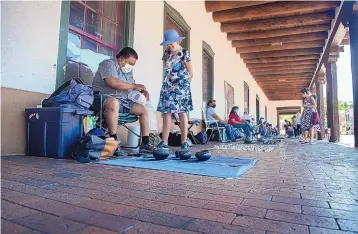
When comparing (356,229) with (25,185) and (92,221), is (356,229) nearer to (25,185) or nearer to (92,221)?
(92,221)

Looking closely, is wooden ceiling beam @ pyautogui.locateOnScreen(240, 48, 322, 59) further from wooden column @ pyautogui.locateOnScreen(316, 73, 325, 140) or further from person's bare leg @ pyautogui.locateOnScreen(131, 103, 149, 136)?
person's bare leg @ pyautogui.locateOnScreen(131, 103, 149, 136)

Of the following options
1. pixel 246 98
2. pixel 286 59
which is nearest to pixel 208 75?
pixel 286 59

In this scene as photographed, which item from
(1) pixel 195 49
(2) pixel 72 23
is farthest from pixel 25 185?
(1) pixel 195 49

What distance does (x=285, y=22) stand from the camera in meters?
6.71

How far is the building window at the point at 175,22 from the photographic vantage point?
455 cm

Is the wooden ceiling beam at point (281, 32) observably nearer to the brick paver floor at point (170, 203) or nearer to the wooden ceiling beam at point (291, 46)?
the wooden ceiling beam at point (291, 46)

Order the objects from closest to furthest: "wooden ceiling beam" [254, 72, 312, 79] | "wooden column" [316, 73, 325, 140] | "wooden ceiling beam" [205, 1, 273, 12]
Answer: "wooden ceiling beam" [205, 1, 273, 12] → "wooden column" [316, 73, 325, 140] → "wooden ceiling beam" [254, 72, 312, 79]

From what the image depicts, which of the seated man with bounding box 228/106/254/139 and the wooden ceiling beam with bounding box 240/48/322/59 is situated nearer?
the seated man with bounding box 228/106/254/139

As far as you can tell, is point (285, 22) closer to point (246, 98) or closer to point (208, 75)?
point (208, 75)

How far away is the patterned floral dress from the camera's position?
2737 millimetres

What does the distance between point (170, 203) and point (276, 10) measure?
6298 millimetres

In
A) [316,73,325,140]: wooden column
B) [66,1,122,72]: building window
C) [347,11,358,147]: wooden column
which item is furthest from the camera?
[316,73,325,140]: wooden column

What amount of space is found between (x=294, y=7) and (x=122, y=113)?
5.26m

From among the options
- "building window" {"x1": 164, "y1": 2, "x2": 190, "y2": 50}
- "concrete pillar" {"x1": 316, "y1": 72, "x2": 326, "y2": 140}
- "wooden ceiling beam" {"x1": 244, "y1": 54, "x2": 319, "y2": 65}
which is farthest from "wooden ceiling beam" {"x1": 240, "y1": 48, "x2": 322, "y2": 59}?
"building window" {"x1": 164, "y1": 2, "x2": 190, "y2": 50}
